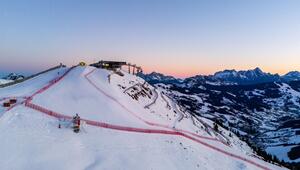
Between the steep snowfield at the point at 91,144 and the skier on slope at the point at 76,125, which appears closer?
the steep snowfield at the point at 91,144

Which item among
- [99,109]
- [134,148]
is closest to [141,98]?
[99,109]

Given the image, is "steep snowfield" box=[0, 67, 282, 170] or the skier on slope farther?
the skier on slope

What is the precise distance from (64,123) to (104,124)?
6.09 meters

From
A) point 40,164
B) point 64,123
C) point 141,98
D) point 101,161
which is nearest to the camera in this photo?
point 40,164

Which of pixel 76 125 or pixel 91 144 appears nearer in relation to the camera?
pixel 91 144

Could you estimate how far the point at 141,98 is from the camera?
105 metres

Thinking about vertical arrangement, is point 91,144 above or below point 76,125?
below

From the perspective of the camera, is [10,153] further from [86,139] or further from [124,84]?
[124,84]

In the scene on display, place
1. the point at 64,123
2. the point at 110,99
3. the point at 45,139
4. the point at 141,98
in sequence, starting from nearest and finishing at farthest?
1. the point at 45,139
2. the point at 64,123
3. the point at 110,99
4. the point at 141,98

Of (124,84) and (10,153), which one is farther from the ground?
(124,84)

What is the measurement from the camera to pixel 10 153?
3469 centimetres

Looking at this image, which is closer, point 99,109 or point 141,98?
point 99,109

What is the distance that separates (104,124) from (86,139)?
7.69 meters

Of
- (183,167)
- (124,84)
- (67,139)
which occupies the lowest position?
(183,167)
